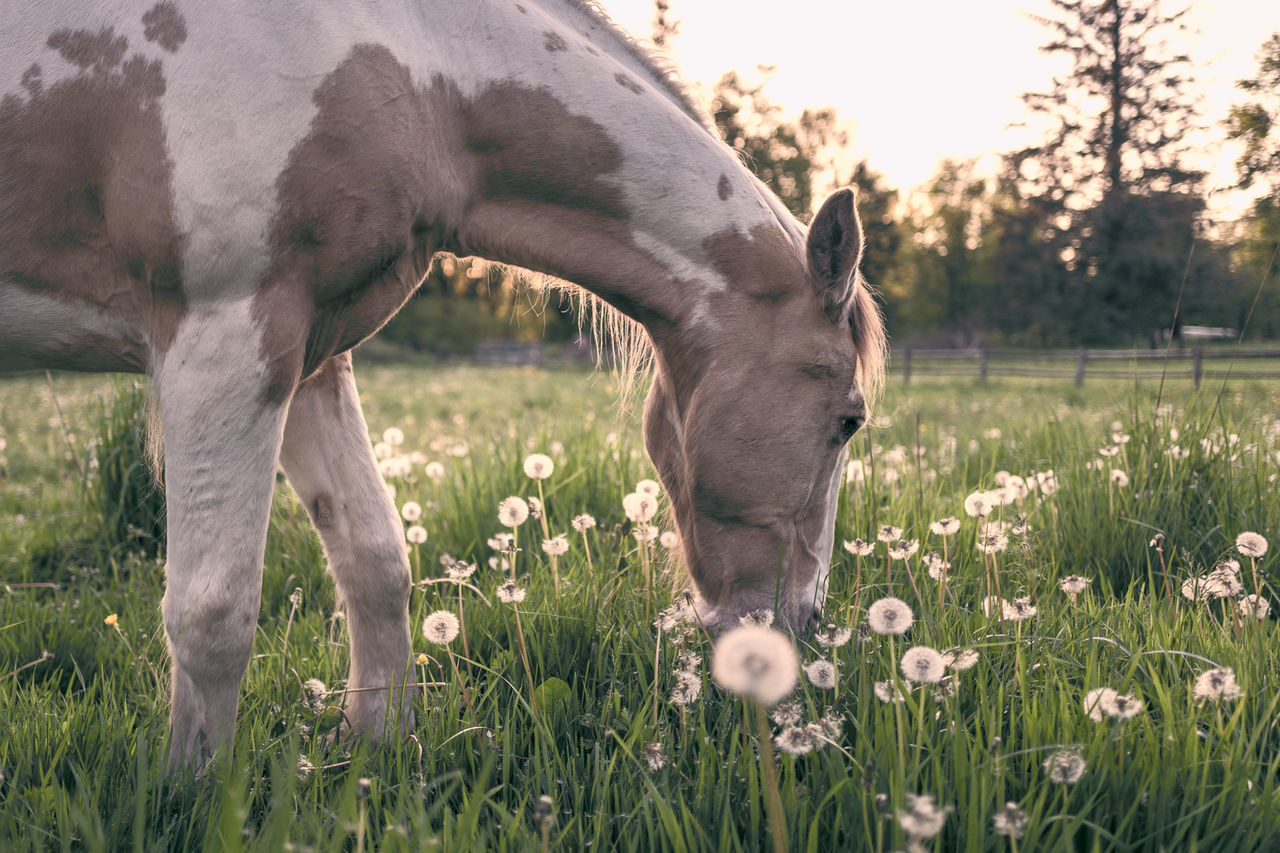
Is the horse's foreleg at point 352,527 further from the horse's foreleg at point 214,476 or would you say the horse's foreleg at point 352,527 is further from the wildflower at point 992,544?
the wildflower at point 992,544

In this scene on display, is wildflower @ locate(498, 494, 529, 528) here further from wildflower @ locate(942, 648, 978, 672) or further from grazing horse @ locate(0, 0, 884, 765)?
wildflower @ locate(942, 648, 978, 672)

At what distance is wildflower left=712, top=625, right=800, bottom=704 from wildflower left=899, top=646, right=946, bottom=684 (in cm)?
47

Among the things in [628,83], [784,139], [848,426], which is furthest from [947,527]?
[784,139]

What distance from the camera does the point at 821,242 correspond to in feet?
7.18

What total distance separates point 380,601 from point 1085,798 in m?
2.00

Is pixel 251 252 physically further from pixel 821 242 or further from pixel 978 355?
pixel 978 355

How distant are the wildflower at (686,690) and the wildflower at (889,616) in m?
0.43

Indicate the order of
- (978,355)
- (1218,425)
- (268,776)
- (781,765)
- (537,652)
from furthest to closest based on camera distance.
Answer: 1. (978,355)
2. (1218,425)
3. (537,652)
4. (268,776)
5. (781,765)

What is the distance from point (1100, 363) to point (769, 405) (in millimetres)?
22738

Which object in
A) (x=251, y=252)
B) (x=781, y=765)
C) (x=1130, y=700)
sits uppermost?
(x=251, y=252)

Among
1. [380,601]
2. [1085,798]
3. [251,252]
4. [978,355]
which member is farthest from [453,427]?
[978,355]

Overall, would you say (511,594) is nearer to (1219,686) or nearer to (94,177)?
(94,177)

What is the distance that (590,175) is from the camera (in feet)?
7.30

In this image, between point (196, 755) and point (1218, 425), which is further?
point (1218, 425)
